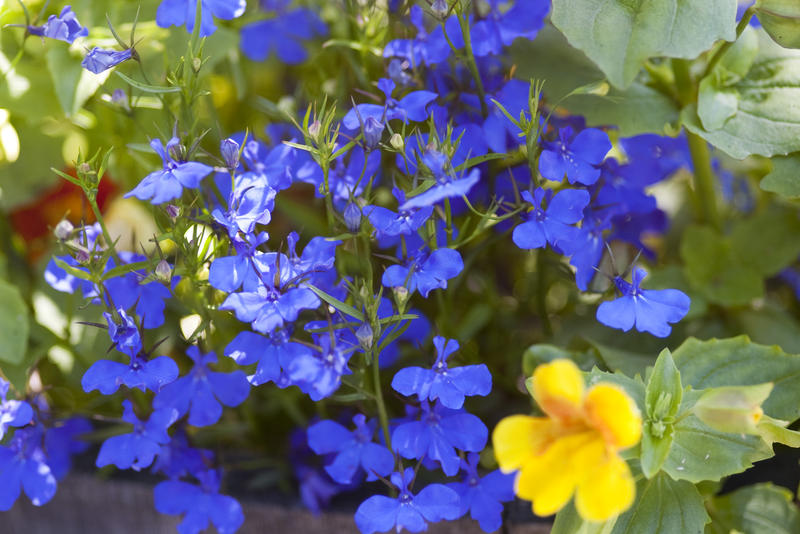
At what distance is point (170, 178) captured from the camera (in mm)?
497

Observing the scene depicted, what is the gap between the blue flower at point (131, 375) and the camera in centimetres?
52

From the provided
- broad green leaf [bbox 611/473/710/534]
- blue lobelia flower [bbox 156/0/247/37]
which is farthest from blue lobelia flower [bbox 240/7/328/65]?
broad green leaf [bbox 611/473/710/534]

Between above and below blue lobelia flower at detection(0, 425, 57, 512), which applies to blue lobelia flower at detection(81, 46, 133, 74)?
above

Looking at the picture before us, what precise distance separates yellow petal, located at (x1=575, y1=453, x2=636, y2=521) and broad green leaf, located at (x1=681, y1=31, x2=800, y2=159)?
317mm

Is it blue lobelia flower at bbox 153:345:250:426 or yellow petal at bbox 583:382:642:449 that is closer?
yellow petal at bbox 583:382:642:449

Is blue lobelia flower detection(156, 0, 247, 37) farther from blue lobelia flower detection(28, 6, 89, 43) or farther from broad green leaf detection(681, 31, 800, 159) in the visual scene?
broad green leaf detection(681, 31, 800, 159)

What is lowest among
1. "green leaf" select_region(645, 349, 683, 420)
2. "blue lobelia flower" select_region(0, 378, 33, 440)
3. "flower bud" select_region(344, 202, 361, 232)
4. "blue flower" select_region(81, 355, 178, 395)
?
"blue lobelia flower" select_region(0, 378, 33, 440)

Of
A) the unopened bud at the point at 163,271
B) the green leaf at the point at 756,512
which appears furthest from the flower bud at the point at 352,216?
the green leaf at the point at 756,512

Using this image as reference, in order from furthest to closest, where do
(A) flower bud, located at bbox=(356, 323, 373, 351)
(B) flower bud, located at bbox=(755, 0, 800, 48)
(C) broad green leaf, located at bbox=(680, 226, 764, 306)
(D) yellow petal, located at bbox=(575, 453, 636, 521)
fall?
(C) broad green leaf, located at bbox=(680, 226, 764, 306), (B) flower bud, located at bbox=(755, 0, 800, 48), (A) flower bud, located at bbox=(356, 323, 373, 351), (D) yellow petal, located at bbox=(575, 453, 636, 521)

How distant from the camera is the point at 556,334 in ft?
2.31

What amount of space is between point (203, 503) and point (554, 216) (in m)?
0.34

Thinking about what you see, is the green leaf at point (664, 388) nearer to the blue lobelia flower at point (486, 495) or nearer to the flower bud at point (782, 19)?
the blue lobelia flower at point (486, 495)

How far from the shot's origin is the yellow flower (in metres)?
0.40

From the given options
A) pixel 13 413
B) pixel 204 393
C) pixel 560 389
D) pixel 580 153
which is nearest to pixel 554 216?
pixel 580 153
